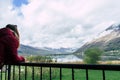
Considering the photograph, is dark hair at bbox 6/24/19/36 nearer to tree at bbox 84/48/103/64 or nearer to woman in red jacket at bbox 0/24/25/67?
woman in red jacket at bbox 0/24/25/67

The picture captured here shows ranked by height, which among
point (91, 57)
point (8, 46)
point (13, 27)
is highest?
point (13, 27)

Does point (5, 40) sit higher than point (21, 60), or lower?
higher

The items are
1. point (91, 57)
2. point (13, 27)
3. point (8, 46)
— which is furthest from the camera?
point (91, 57)

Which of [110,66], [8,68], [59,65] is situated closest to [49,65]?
[59,65]

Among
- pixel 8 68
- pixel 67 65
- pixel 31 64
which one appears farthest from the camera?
pixel 8 68

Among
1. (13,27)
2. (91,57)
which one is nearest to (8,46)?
(13,27)

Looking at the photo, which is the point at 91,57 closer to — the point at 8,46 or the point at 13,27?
the point at 13,27

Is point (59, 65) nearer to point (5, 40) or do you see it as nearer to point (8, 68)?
point (5, 40)

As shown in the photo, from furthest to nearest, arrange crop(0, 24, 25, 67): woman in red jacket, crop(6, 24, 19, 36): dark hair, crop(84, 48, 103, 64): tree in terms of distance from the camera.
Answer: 1. crop(84, 48, 103, 64): tree
2. crop(6, 24, 19, 36): dark hair
3. crop(0, 24, 25, 67): woman in red jacket

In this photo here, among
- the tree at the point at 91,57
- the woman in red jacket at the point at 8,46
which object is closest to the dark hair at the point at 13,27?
the woman in red jacket at the point at 8,46

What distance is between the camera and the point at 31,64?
2.90 meters

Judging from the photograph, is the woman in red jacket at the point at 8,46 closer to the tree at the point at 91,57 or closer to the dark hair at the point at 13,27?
the dark hair at the point at 13,27

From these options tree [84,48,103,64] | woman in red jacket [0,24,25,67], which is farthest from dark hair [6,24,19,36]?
tree [84,48,103,64]

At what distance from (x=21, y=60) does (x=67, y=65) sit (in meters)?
0.81
